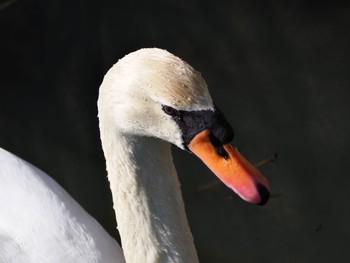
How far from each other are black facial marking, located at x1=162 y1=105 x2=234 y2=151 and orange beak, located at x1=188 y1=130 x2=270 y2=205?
0.03m

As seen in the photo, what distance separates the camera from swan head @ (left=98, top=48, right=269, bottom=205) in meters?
1.76

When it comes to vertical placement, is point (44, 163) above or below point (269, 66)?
below

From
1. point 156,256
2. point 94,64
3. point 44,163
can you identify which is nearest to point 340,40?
point 94,64

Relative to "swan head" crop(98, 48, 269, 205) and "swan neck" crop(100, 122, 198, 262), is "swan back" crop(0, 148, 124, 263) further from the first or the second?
"swan head" crop(98, 48, 269, 205)

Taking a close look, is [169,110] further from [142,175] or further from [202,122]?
[142,175]

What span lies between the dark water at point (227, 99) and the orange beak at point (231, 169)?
146 cm

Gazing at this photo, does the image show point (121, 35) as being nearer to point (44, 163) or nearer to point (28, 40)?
point (28, 40)

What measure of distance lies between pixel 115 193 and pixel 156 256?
0.68 feet

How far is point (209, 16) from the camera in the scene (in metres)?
3.73

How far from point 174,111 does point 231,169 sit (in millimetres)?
190

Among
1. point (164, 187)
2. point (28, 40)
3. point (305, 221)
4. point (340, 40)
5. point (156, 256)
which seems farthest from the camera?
point (28, 40)

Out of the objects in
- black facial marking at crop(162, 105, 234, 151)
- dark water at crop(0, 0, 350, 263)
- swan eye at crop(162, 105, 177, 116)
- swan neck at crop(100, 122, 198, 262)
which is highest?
swan eye at crop(162, 105, 177, 116)

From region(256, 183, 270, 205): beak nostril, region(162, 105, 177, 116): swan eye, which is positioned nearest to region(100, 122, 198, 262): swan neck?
region(162, 105, 177, 116): swan eye

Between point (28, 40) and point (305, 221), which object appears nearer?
point (305, 221)
